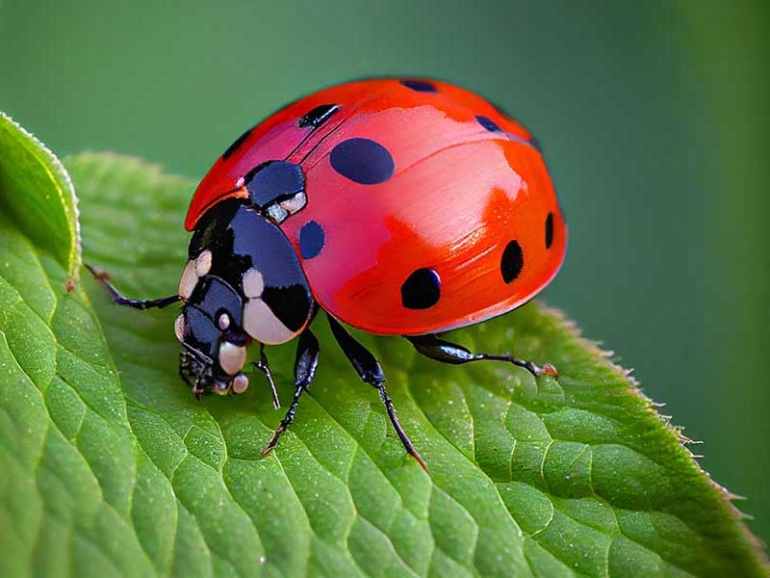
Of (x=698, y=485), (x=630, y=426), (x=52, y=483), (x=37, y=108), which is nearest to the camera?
(x=52, y=483)

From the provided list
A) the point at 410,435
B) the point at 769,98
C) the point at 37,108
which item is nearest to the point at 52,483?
the point at 410,435

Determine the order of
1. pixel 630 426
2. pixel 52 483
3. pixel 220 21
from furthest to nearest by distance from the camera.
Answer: pixel 220 21 < pixel 630 426 < pixel 52 483

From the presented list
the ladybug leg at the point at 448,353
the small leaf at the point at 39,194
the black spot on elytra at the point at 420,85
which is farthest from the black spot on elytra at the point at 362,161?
the small leaf at the point at 39,194

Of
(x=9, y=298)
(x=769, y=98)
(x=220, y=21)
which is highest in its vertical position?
(x=769, y=98)

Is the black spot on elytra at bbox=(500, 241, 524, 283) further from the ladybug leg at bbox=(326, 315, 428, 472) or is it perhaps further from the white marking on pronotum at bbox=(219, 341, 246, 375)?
the white marking on pronotum at bbox=(219, 341, 246, 375)

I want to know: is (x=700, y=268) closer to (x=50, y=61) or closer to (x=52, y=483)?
(x=50, y=61)

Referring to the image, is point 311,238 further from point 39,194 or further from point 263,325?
point 39,194

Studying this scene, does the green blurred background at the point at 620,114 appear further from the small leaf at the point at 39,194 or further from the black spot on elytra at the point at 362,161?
the small leaf at the point at 39,194

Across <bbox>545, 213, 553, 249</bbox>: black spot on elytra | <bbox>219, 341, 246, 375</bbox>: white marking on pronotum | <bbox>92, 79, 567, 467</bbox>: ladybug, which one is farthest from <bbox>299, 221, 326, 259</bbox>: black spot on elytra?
<bbox>545, 213, 553, 249</bbox>: black spot on elytra
